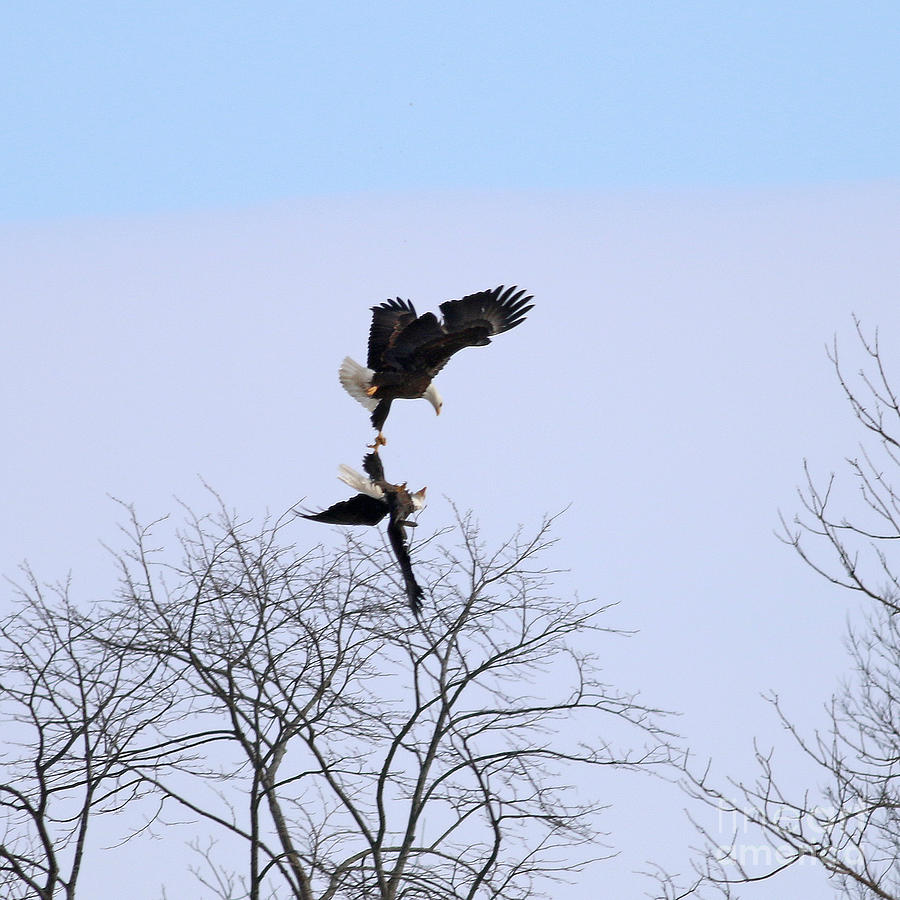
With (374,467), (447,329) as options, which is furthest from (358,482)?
(447,329)

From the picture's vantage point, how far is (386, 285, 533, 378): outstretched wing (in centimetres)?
973

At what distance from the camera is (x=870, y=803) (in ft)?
20.4

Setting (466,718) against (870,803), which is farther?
(466,718)

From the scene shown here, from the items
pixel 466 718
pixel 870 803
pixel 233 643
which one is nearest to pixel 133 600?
pixel 233 643

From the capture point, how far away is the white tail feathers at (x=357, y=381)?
10.0 meters

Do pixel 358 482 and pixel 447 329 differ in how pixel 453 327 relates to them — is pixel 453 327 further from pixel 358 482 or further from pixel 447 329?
pixel 358 482

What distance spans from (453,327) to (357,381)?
759 millimetres

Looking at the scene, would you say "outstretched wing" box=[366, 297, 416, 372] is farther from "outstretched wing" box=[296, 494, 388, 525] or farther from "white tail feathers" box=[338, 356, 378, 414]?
"outstretched wing" box=[296, 494, 388, 525]

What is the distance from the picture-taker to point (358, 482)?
9.06 m

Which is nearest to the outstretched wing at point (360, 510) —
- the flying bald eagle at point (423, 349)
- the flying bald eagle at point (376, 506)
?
the flying bald eagle at point (376, 506)

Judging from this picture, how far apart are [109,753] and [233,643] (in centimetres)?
86

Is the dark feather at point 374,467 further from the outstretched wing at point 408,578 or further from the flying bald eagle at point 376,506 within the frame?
the outstretched wing at point 408,578

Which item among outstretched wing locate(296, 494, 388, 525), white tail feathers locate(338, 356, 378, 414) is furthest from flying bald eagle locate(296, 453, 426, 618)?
white tail feathers locate(338, 356, 378, 414)

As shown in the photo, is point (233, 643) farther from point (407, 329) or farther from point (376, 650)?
point (407, 329)
